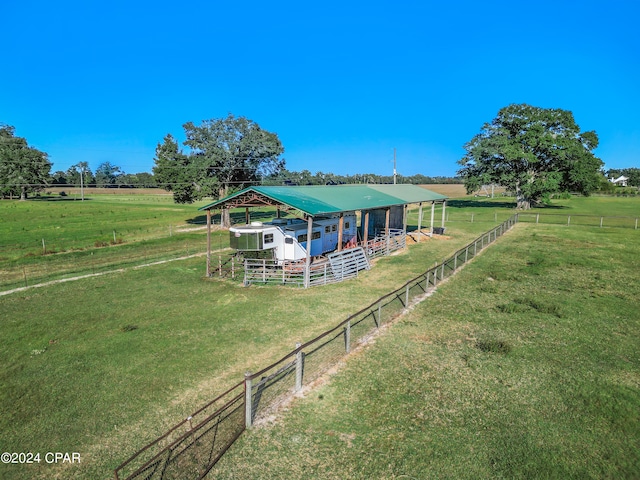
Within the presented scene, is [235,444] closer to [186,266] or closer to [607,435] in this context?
[607,435]

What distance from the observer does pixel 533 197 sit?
202 feet

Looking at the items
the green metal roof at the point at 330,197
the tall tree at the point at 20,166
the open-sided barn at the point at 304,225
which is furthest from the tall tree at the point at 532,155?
the tall tree at the point at 20,166

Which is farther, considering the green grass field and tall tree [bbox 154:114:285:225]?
tall tree [bbox 154:114:285:225]

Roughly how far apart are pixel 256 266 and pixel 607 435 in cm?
1630

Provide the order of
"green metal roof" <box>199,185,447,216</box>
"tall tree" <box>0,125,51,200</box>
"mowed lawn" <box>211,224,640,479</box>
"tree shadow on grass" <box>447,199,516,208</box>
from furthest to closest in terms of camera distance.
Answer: "tall tree" <box>0,125,51,200</box>, "tree shadow on grass" <box>447,199,516,208</box>, "green metal roof" <box>199,185,447,216</box>, "mowed lawn" <box>211,224,640,479</box>

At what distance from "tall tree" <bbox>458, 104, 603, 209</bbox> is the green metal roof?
3261cm

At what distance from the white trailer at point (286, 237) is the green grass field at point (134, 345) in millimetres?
2523

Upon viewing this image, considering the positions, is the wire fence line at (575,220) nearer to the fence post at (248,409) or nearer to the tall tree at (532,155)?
the tall tree at (532,155)

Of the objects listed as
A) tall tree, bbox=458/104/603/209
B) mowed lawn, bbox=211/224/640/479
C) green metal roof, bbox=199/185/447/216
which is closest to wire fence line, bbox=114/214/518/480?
mowed lawn, bbox=211/224/640/479

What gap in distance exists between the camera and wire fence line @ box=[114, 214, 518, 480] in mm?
6332

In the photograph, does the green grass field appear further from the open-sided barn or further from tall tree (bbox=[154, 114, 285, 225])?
tall tree (bbox=[154, 114, 285, 225])

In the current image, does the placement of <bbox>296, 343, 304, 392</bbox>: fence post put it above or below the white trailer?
below

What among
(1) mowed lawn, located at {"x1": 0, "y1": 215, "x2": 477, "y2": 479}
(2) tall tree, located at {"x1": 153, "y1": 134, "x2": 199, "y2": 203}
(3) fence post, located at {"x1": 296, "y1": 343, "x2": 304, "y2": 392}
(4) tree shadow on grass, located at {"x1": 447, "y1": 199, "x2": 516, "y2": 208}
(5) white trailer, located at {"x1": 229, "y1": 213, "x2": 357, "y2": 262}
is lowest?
(1) mowed lawn, located at {"x1": 0, "y1": 215, "x2": 477, "y2": 479}

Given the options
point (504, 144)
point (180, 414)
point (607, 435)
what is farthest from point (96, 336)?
point (504, 144)
